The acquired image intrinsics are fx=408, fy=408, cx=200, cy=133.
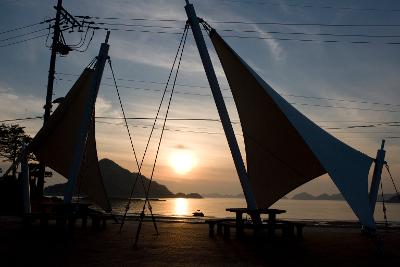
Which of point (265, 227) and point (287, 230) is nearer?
point (265, 227)

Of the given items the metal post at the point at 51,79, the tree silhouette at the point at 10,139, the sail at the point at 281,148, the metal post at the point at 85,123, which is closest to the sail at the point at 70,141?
the metal post at the point at 85,123

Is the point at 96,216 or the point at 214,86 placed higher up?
the point at 214,86

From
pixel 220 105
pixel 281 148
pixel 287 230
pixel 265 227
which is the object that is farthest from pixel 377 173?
pixel 220 105

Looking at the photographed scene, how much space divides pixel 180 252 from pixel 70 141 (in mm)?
9728

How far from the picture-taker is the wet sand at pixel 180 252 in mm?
8680

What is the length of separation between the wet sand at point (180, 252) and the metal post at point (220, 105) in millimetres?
1664

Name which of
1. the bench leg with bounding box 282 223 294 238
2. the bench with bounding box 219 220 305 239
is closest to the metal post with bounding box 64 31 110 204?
the bench with bounding box 219 220 305 239

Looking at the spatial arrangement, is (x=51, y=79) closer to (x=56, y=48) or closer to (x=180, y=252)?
(x=56, y=48)

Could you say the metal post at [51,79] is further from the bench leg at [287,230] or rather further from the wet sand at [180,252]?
the bench leg at [287,230]

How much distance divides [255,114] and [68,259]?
Result: 8255 mm

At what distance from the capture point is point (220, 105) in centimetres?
1359

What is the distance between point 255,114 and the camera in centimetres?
1456

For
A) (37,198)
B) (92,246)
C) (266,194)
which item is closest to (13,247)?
(92,246)

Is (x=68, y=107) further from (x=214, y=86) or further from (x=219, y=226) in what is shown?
(x=219, y=226)
